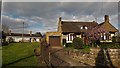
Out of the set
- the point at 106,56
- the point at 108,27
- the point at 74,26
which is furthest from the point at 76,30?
the point at 106,56

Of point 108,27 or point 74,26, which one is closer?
point 108,27

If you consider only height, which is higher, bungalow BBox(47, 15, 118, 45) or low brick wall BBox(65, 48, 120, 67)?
bungalow BBox(47, 15, 118, 45)

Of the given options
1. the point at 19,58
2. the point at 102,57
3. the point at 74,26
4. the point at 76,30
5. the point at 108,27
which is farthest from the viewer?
the point at 74,26

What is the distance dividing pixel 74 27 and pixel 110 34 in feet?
27.2

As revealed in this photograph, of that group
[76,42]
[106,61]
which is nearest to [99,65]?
[106,61]

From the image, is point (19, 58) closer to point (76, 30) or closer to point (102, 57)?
point (102, 57)

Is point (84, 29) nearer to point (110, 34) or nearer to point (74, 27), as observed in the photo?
point (74, 27)

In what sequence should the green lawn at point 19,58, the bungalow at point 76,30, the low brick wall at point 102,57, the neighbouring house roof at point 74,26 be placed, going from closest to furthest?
the green lawn at point 19,58 < the low brick wall at point 102,57 < the bungalow at point 76,30 < the neighbouring house roof at point 74,26

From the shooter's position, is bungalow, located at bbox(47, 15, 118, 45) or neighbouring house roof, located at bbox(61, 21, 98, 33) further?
neighbouring house roof, located at bbox(61, 21, 98, 33)

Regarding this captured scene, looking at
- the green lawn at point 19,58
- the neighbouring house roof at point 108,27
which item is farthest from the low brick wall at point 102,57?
the neighbouring house roof at point 108,27

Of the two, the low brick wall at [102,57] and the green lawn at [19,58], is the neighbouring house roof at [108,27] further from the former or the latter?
the low brick wall at [102,57]

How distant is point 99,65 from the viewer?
19.1 meters

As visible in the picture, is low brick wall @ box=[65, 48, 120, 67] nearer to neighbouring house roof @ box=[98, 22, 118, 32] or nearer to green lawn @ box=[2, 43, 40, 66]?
green lawn @ box=[2, 43, 40, 66]

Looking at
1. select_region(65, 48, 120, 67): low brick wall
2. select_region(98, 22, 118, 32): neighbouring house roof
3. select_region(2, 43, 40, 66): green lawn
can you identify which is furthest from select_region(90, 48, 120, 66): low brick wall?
select_region(98, 22, 118, 32): neighbouring house roof
